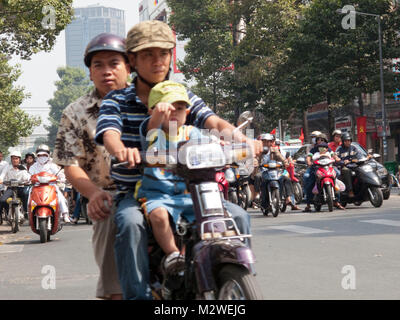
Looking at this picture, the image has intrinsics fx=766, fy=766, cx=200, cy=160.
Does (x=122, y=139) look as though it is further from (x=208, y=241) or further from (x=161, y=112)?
(x=208, y=241)

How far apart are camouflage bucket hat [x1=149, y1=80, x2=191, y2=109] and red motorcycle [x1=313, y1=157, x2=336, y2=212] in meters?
12.7

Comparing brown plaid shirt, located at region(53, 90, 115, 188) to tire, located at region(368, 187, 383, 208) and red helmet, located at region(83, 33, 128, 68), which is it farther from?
tire, located at region(368, 187, 383, 208)

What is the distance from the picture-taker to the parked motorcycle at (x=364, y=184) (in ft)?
54.2

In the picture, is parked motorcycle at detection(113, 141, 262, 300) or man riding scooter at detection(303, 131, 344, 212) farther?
man riding scooter at detection(303, 131, 344, 212)

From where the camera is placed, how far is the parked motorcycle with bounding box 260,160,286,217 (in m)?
15.6

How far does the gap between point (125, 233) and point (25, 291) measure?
388cm

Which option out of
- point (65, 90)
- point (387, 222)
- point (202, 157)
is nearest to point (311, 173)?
point (387, 222)

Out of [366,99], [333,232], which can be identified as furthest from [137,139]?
[366,99]

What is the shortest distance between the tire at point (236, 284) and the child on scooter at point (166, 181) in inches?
13.0
